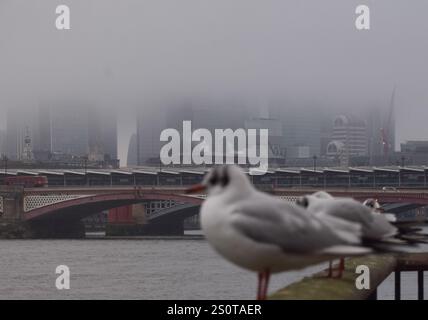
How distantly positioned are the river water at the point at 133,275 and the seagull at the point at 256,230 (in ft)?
85.1

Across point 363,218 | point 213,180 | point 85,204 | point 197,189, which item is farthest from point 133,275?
point 85,204

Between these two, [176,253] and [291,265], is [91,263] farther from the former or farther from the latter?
[291,265]

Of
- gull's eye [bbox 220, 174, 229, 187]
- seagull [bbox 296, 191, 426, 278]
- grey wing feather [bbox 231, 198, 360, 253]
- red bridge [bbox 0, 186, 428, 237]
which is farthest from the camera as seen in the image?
red bridge [bbox 0, 186, 428, 237]

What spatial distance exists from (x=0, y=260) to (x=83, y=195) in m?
27.9

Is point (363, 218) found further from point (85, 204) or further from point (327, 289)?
point (85, 204)

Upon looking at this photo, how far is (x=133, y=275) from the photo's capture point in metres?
44.8

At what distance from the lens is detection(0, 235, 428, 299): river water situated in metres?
36.6

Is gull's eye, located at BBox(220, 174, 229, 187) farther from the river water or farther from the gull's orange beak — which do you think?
the river water

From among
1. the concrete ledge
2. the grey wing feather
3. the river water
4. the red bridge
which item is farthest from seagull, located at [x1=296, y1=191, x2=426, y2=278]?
the red bridge

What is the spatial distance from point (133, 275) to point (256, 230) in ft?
125

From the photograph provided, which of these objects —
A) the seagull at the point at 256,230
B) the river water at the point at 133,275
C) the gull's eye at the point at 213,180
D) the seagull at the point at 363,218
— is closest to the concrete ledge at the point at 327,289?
the seagull at the point at 363,218

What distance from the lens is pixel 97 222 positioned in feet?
420

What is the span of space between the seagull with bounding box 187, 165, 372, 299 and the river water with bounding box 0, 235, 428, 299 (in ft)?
85.1
